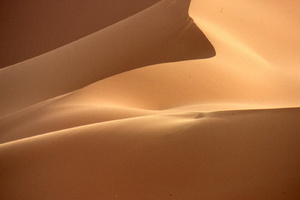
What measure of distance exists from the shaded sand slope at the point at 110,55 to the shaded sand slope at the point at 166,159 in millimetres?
3379

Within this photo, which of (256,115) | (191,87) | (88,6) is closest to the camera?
(256,115)

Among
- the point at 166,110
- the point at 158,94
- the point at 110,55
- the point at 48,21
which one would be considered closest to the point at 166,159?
the point at 166,110

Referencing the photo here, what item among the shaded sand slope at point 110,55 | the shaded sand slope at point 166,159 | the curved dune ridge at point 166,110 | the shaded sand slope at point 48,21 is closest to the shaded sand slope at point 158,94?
the curved dune ridge at point 166,110

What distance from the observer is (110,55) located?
8.37 m

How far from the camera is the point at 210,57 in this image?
7.02m

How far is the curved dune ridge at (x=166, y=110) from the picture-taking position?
3.33 m

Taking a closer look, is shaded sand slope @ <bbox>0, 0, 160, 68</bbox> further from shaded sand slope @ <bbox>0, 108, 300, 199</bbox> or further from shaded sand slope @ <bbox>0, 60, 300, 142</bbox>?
shaded sand slope @ <bbox>0, 108, 300, 199</bbox>

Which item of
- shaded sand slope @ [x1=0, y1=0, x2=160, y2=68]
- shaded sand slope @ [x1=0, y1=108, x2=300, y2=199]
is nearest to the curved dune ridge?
shaded sand slope @ [x1=0, y1=108, x2=300, y2=199]

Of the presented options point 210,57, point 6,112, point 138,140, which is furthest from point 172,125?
point 6,112

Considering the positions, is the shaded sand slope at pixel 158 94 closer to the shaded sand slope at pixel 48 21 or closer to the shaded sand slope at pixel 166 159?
the shaded sand slope at pixel 166 159

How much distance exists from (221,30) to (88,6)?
A: 339 inches

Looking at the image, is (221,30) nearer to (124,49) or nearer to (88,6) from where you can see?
(124,49)

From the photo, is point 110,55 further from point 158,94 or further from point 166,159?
point 166,159

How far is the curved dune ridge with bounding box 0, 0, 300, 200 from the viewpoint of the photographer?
3330 millimetres
